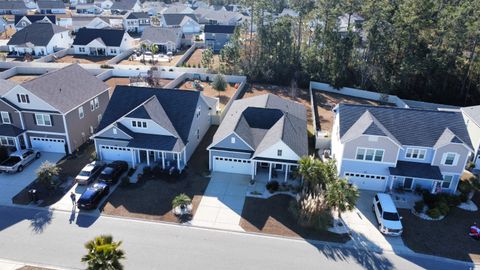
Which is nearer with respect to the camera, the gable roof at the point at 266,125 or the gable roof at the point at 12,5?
the gable roof at the point at 266,125

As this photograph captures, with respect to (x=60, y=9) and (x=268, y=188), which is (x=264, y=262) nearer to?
(x=268, y=188)

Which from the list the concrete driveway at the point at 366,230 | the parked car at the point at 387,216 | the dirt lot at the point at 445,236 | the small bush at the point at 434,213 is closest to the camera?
the dirt lot at the point at 445,236

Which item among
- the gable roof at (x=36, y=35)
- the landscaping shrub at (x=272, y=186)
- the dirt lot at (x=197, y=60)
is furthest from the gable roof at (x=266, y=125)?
the gable roof at (x=36, y=35)

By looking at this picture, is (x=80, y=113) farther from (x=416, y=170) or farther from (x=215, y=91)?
(x=416, y=170)

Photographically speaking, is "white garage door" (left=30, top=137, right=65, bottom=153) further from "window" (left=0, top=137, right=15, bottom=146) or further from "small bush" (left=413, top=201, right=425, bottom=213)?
"small bush" (left=413, top=201, right=425, bottom=213)

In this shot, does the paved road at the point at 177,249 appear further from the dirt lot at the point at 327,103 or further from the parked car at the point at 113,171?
the dirt lot at the point at 327,103

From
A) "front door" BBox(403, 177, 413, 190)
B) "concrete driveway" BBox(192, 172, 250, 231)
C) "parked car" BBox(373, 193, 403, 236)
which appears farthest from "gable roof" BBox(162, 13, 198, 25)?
"parked car" BBox(373, 193, 403, 236)

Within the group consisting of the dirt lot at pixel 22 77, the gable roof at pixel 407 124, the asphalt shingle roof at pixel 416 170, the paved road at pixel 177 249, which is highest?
the gable roof at pixel 407 124
